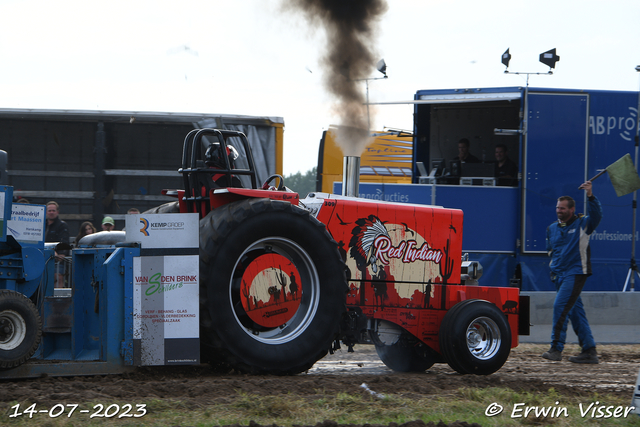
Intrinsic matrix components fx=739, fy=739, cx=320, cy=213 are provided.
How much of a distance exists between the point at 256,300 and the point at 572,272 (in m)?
3.99

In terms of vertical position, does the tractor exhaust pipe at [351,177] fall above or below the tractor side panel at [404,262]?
above

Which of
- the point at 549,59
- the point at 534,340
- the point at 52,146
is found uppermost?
the point at 549,59

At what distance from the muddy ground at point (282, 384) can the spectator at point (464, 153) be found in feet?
19.6

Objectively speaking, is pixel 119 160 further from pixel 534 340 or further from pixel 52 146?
pixel 534 340

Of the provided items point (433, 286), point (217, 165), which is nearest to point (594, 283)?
point (433, 286)

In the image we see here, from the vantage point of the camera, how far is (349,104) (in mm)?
8945

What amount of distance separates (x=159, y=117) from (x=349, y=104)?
399 centimetres

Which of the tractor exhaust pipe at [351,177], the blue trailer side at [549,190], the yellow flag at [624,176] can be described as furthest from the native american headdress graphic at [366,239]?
the blue trailer side at [549,190]

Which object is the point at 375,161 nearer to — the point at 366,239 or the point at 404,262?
the point at 404,262

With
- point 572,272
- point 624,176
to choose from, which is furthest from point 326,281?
point 624,176

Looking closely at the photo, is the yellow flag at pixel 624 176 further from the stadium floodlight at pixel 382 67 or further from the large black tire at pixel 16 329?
the large black tire at pixel 16 329

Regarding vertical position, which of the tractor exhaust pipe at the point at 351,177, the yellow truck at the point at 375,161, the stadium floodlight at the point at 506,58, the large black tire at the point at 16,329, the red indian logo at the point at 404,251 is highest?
the stadium floodlight at the point at 506,58

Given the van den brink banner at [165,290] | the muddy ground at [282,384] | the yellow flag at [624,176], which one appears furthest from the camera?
the yellow flag at [624,176]

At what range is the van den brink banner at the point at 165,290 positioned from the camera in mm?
5094
